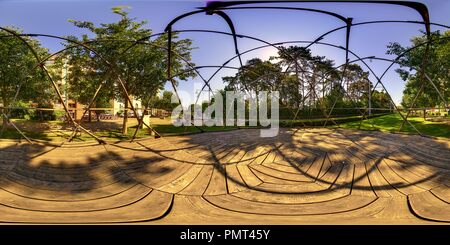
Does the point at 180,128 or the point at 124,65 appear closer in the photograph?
the point at 124,65

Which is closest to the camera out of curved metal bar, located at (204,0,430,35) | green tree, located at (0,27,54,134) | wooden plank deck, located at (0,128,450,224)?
wooden plank deck, located at (0,128,450,224)

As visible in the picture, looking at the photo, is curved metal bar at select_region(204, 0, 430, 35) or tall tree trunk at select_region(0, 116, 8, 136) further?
tall tree trunk at select_region(0, 116, 8, 136)

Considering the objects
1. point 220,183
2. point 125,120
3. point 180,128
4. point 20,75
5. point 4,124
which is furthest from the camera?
point 180,128

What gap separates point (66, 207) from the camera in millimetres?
2094

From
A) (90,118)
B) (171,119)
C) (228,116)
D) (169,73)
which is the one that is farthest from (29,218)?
(228,116)

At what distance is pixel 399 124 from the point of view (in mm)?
5234

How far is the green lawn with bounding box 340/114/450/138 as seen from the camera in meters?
4.70

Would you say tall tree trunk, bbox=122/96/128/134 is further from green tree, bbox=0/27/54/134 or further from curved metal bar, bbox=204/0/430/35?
curved metal bar, bbox=204/0/430/35

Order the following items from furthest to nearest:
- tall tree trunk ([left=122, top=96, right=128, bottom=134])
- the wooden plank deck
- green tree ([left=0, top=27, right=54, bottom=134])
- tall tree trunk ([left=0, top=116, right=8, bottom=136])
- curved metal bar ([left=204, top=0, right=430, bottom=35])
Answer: green tree ([left=0, top=27, right=54, bottom=134]), tall tree trunk ([left=122, top=96, right=128, bottom=134]), tall tree trunk ([left=0, top=116, right=8, bottom=136]), curved metal bar ([left=204, top=0, right=430, bottom=35]), the wooden plank deck

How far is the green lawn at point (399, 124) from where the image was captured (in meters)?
4.70

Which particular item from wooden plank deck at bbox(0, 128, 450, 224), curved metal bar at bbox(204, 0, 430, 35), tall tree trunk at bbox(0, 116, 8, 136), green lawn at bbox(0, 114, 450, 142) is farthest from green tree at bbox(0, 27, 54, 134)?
Result: curved metal bar at bbox(204, 0, 430, 35)

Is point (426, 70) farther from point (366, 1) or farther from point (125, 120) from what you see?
point (125, 120)

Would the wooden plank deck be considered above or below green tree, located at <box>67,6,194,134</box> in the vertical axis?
below

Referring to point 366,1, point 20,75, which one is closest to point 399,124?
point 366,1
